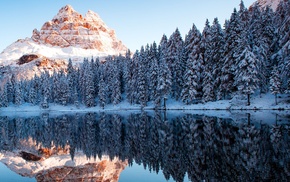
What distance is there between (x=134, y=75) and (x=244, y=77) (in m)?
38.8

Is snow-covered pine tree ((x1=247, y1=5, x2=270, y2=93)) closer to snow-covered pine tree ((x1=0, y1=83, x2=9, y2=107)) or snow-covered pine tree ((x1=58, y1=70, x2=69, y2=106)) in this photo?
snow-covered pine tree ((x1=58, y1=70, x2=69, y2=106))

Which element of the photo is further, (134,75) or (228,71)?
(134,75)

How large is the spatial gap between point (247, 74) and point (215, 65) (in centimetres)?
983

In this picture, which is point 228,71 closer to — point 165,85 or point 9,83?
point 165,85

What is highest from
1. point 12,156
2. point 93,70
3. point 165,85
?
point 93,70

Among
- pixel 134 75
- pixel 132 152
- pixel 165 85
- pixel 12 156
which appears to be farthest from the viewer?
pixel 134 75

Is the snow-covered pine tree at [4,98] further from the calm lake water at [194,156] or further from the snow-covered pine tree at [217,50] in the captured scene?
the calm lake water at [194,156]

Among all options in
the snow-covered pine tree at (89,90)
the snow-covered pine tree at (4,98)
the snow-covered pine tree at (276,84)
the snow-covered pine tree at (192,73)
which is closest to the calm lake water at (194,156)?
the snow-covered pine tree at (276,84)

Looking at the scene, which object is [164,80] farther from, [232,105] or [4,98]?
[4,98]

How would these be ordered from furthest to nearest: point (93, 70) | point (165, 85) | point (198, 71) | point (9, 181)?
point (93, 70) → point (165, 85) → point (198, 71) → point (9, 181)

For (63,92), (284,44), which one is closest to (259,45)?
(284,44)

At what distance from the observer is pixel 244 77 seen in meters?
50.9

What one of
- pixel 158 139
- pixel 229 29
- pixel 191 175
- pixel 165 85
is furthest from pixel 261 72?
pixel 191 175

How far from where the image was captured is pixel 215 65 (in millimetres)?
59938
